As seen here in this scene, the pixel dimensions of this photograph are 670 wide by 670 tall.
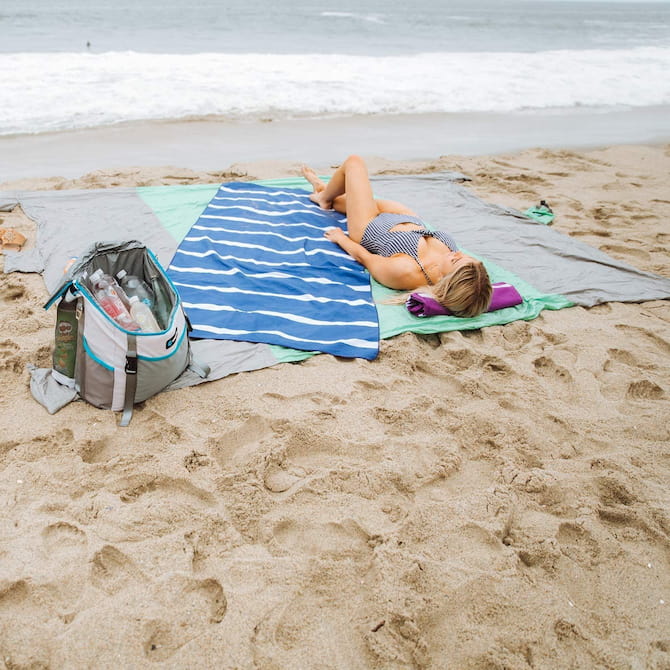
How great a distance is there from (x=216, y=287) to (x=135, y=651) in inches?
93.6

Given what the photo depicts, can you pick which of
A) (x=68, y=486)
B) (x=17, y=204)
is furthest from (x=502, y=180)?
(x=68, y=486)

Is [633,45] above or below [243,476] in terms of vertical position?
above

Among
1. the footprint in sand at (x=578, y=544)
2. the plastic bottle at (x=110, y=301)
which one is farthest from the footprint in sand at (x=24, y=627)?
the footprint in sand at (x=578, y=544)

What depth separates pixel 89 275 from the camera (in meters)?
2.83

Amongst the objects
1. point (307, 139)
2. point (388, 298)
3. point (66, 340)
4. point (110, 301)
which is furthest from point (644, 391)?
point (307, 139)

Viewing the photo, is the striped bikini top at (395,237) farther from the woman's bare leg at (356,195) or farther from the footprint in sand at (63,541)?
the footprint in sand at (63,541)

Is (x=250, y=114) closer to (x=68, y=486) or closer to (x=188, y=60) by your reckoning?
A: (x=188, y=60)

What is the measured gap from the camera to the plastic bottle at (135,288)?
9.90ft

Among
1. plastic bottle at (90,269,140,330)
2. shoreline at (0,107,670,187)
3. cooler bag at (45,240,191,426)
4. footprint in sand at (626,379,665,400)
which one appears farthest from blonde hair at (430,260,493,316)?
shoreline at (0,107,670,187)

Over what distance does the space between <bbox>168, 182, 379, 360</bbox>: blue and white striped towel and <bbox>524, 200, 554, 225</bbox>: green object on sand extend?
1875mm

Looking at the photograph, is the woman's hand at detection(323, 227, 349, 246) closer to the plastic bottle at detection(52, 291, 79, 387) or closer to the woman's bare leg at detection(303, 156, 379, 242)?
the woman's bare leg at detection(303, 156, 379, 242)

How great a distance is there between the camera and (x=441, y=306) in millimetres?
3502

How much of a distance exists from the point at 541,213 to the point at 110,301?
411cm

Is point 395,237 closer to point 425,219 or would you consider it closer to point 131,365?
point 425,219
